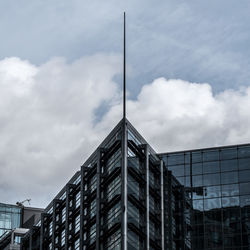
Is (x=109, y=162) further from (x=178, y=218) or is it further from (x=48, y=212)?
(x=48, y=212)

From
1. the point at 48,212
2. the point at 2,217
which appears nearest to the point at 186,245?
the point at 48,212

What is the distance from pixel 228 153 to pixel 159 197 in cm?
1090

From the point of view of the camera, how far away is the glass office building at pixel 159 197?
8794cm

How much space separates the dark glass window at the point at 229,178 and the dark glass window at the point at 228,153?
84.5 inches

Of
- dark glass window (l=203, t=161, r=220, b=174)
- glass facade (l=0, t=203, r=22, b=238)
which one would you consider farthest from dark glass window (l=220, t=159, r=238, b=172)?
glass facade (l=0, t=203, r=22, b=238)

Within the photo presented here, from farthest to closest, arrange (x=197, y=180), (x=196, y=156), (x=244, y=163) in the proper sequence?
(x=196, y=156), (x=197, y=180), (x=244, y=163)

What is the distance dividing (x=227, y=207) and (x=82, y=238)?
18261mm

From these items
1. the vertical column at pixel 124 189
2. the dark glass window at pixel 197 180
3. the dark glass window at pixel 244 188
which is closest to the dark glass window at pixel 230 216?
the dark glass window at pixel 244 188

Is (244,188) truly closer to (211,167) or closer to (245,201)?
(245,201)

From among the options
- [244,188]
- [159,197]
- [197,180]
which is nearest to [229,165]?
[244,188]

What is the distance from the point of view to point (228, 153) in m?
97.2

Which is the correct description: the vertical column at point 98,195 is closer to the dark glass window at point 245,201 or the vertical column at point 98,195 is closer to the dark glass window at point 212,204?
the dark glass window at point 212,204

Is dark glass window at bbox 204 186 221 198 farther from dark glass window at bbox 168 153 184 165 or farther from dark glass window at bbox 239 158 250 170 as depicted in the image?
dark glass window at bbox 168 153 184 165

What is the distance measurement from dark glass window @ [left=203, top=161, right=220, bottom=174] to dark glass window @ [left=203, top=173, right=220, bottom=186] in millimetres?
568
